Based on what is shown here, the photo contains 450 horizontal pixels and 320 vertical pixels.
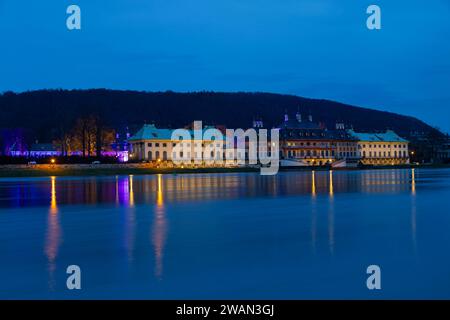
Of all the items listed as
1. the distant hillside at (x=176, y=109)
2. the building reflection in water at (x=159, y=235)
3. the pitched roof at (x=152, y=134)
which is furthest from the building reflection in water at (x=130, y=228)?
the distant hillside at (x=176, y=109)

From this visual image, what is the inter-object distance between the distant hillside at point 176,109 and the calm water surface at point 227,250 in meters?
116

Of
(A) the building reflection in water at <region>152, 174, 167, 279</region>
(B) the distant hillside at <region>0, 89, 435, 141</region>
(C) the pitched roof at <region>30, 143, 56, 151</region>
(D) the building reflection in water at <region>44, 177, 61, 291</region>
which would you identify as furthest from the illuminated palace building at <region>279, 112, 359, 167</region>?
(D) the building reflection in water at <region>44, 177, 61, 291</region>

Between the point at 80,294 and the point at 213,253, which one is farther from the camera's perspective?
the point at 213,253

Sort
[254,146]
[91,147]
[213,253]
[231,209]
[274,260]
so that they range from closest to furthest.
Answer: [274,260]
[213,253]
[231,209]
[91,147]
[254,146]

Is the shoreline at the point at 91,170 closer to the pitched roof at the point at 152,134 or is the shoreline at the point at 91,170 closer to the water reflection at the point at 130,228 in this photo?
the pitched roof at the point at 152,134

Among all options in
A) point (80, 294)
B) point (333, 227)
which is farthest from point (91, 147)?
point (80, 294)

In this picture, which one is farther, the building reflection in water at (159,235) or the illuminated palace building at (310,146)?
the illuminated palace building at (310,146)

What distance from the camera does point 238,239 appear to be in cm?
1538

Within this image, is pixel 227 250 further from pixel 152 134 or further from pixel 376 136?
pixel 376 136

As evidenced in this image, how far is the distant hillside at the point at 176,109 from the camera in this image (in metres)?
A: 142

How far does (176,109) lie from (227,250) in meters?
152

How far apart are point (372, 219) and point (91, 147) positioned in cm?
7781

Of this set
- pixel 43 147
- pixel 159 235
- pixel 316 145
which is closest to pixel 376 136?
pixel 316 145
